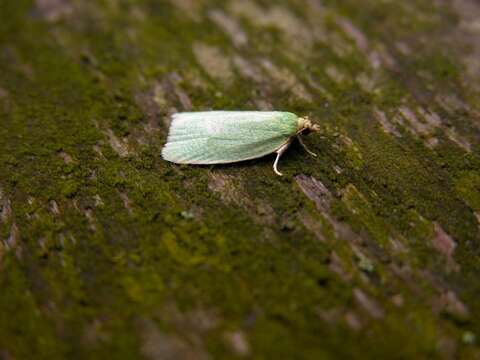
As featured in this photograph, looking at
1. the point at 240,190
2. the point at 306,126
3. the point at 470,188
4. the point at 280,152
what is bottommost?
the point at 240,190

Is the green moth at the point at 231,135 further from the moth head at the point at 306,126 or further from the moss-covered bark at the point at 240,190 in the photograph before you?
the moss-covered bark at the point at 240,190

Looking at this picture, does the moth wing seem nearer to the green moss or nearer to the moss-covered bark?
the moss-covered bark

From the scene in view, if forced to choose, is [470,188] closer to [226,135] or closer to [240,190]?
[240,190]

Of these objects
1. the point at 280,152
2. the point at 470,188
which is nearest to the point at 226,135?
the point at 280,152

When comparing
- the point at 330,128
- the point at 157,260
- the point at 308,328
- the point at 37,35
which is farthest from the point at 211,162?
the point at 37,35

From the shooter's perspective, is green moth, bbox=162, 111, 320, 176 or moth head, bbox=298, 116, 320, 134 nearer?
green moth, bbox=162, 111, 320, 176

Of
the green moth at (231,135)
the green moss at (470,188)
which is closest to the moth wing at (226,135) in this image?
the green moth at (231,135)

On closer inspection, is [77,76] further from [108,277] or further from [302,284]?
[302,284]

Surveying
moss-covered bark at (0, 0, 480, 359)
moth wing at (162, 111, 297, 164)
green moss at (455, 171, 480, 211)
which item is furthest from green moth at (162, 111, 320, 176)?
green moss at (455, 171, 480, 211)
